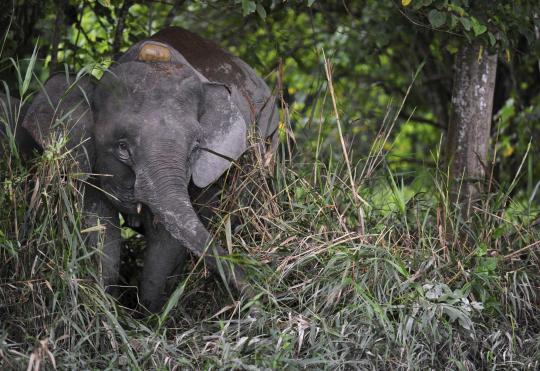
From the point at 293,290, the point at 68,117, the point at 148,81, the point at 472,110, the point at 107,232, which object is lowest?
the point at 107,232

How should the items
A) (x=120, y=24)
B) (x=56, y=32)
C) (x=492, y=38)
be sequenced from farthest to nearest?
(x=120, y=24) < (x=56, y=32) < (x=492, y=38)

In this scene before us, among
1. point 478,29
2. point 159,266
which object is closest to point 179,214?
point 159,266

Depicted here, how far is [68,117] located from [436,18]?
2.02 m

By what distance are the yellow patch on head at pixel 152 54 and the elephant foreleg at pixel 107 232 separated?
716 millimetres

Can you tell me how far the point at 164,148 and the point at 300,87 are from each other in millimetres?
5330

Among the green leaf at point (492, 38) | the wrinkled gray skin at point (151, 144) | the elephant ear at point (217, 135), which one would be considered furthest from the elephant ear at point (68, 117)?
the green leaf at point (492, 38)

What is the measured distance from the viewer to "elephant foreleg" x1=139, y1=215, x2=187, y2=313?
5582 mm

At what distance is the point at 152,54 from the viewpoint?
5527 millimetres

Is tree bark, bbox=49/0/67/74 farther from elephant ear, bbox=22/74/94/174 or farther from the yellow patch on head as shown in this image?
the yellow patch on head

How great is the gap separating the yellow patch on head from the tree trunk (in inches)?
80.6

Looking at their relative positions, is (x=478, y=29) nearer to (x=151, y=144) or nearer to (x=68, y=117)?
(x=151, y=144)

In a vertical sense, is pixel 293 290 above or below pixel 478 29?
below

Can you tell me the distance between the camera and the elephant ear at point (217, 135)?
17.9ft

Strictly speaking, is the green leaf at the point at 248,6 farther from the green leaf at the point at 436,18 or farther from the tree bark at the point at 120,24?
the tree bark at the point at 120,24
